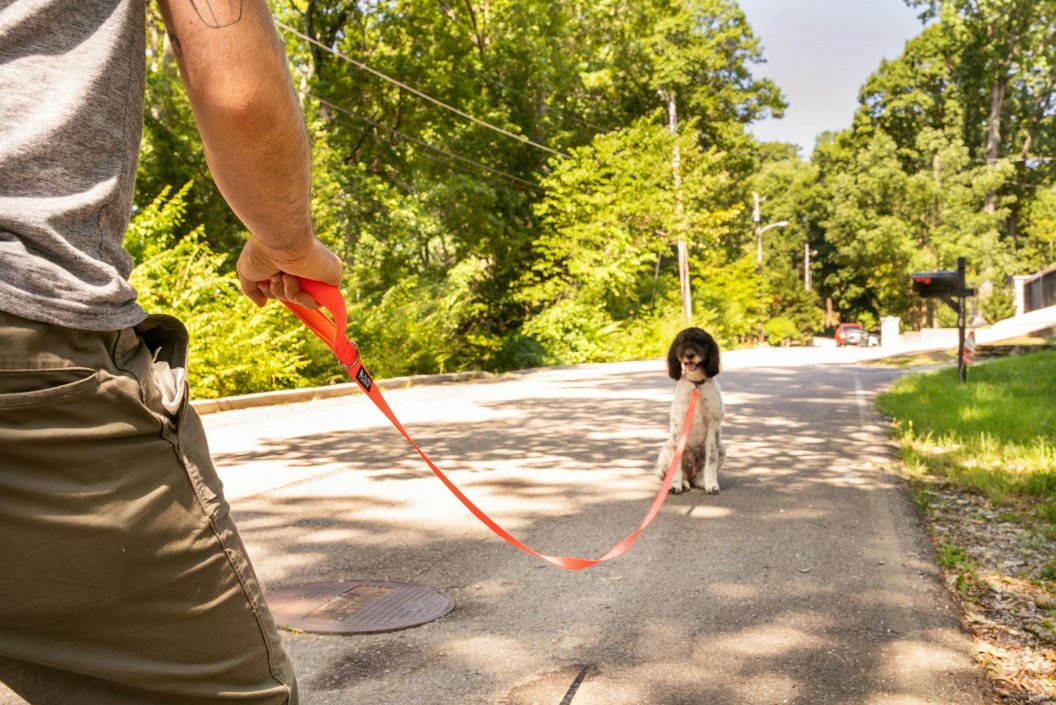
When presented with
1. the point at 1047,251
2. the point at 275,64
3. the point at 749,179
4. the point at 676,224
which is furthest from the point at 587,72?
the point at 1047,251

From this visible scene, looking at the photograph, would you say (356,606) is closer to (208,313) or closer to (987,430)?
(987,430)

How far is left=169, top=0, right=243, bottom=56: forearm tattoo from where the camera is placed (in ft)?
4.51

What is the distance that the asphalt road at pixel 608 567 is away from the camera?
11.7ft

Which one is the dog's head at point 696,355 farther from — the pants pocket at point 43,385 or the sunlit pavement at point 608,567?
the pants pocket at point 43,385

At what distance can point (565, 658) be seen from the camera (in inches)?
148

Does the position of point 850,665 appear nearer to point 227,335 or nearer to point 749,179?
point 227,335

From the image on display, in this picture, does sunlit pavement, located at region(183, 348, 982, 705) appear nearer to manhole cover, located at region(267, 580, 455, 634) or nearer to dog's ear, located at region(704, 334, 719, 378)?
manhole cover, located at region(267, 580, 455, 634)

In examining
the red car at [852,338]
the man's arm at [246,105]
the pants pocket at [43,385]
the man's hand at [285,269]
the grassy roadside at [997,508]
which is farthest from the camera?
the red car at [852,338]

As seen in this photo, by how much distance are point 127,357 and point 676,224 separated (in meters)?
33.3

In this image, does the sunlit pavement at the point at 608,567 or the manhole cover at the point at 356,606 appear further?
the manhole cover at the point at 356,606

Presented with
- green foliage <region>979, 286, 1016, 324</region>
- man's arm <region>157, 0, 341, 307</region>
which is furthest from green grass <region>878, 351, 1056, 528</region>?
green foliage <region>979, 286, 1016, 324</region>

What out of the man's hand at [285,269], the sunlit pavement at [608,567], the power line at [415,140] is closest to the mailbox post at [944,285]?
the sunlit pavement at [608,567]

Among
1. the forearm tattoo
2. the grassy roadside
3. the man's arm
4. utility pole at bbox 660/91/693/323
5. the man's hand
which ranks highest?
utility pole at bbox 660/91/693/323

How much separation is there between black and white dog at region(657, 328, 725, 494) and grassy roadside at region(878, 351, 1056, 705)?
1.44 meters
